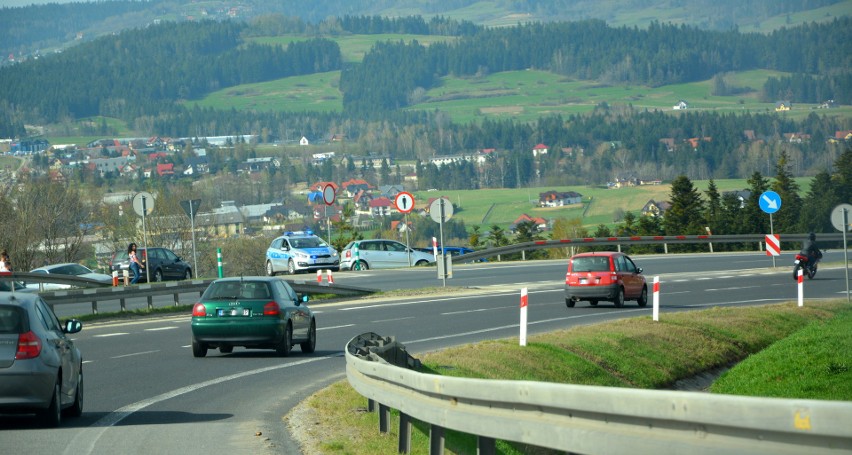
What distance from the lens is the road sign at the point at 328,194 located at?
1955 inches

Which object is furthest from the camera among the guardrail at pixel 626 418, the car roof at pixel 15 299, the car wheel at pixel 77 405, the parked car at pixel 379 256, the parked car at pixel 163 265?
the parked car at pixel 379 256

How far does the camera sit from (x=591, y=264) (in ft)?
104

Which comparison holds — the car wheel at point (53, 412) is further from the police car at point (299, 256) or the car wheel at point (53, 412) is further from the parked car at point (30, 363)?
the police car at point (299, 256)

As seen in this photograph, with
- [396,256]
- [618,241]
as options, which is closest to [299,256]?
[396,256]

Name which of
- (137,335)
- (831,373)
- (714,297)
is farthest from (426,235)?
(831,373)

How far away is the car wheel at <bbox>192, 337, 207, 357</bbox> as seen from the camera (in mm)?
20750

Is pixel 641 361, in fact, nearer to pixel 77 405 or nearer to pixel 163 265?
pixel 77 405

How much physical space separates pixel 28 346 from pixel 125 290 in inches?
809

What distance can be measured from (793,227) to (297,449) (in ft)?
255

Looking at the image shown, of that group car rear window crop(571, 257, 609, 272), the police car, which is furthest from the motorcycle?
the police car

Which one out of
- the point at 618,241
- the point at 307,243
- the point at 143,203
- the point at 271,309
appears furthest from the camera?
the point at 618,241

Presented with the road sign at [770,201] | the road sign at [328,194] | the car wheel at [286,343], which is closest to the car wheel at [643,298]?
the road sign at [770,201]

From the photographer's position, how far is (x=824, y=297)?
34406 mm

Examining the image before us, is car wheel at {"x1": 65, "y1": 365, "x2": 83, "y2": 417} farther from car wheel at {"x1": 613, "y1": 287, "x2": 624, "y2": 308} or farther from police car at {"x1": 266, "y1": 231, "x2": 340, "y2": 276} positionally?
police car at {"x1": 266, "y1": 231, "x2": 340, "y2": 276}
